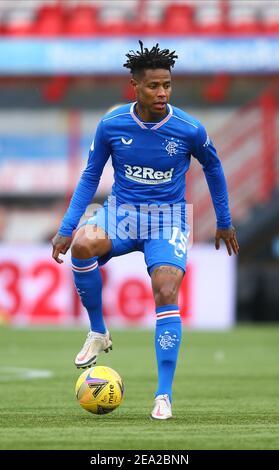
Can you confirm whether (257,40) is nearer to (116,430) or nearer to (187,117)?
(187,117)

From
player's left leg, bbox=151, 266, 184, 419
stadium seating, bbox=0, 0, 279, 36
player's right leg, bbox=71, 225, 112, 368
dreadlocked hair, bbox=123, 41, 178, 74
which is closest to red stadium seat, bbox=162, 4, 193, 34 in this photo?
stadium seating, bbox=0, 0, 279, 36

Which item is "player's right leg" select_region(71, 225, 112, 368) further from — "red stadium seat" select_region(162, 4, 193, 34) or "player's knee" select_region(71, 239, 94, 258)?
"red stadium seat" select_region(162, 4, 193, 34)

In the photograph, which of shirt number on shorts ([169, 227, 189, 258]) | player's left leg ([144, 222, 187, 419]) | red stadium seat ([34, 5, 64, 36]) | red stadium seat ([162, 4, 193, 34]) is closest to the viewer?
player's left leg ([144, 222, 187, 419])

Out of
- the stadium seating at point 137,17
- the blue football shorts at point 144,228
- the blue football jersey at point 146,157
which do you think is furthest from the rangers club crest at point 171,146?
the stadium seating at point 137,17

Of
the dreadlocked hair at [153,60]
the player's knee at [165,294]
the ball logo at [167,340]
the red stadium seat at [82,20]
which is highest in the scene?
the red stadium seat at [82,20]

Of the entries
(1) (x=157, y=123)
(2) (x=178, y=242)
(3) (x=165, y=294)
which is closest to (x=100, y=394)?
(3) (x=165, y=294)

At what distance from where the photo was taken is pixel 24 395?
9180 millimetres

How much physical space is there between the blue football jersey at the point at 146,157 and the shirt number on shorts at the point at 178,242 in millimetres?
199

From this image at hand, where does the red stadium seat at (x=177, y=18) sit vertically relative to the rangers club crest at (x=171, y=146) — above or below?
above

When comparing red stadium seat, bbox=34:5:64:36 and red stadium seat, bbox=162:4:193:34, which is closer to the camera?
red stadium seat, bbox=162:4:193:34

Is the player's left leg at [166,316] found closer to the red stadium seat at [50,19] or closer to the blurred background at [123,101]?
the blurred background at [123,101]

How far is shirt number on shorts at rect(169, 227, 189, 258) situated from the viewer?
7637 millimetres

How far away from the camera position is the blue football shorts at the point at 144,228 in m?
7.70

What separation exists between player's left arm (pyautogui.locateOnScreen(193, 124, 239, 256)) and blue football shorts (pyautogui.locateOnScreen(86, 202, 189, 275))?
0.24 metres
